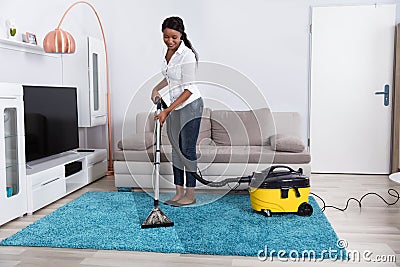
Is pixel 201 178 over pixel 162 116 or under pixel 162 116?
under

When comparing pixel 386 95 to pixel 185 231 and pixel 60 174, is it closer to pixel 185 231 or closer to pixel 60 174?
pixel 185 231

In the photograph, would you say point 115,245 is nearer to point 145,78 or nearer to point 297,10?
point 145,78

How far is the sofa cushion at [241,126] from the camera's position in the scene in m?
4.42

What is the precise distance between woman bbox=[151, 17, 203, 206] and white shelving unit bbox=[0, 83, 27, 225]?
3.09 ft

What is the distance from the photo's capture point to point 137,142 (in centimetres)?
397

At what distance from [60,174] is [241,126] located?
178cm

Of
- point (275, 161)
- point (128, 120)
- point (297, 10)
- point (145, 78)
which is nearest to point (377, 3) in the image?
point (297, 10)

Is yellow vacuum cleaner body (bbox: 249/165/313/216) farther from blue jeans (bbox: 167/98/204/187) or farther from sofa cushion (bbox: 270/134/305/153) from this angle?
sofa cushion (bbox: 270/134/305/153)

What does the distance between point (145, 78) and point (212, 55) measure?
789mm

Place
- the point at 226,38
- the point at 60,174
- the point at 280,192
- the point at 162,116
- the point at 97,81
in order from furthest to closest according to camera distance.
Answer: the point at 226,38
the point at 97,81
the point at 60,174
the point at 280,192
the point at 162,116

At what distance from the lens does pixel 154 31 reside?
5.08m

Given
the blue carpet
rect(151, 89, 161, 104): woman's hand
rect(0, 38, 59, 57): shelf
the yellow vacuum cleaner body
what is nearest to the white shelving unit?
the blue carpet

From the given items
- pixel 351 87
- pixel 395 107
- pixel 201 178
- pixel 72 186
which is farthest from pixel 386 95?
pixel 72 186

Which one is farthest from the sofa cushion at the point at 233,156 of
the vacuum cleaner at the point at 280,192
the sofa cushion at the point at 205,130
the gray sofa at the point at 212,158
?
the vacuum cleaner at the point at 280,192
